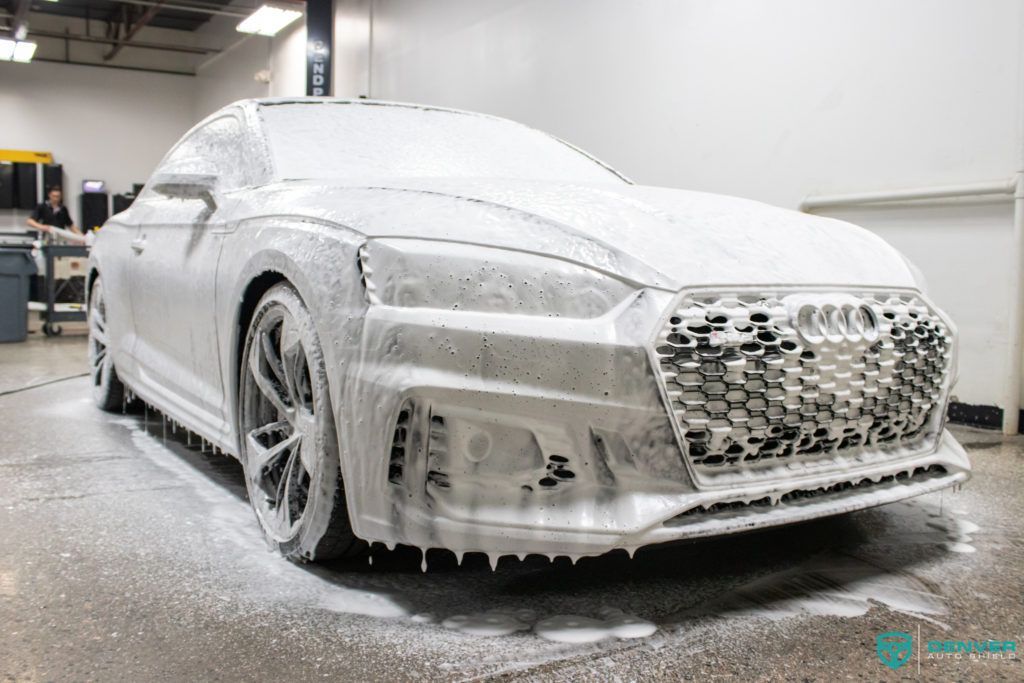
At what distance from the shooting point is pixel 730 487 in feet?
6.37

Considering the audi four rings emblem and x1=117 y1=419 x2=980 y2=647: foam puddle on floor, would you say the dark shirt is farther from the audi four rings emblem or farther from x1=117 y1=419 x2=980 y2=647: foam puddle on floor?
the audi four rings emblem

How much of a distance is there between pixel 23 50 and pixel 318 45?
8.20 metres

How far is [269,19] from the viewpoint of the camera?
13.8 meters

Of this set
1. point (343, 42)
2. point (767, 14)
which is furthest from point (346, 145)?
point (343, 42)

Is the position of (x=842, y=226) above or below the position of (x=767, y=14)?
below

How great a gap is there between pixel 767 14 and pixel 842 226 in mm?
3650

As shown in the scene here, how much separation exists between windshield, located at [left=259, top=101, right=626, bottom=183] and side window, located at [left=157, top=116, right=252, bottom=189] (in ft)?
0.44

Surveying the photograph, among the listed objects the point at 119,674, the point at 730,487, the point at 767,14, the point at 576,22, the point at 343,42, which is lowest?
the point at 119,674

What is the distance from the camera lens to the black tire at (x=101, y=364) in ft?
15.2

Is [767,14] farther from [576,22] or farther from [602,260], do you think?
[602,260]

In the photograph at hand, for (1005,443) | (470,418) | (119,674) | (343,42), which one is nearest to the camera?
(119,674)

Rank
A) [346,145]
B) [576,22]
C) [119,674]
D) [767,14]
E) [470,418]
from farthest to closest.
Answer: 1. [576,22]
2. [767,14]
3. [346,145]
4. [470,418]
5. [119,674]

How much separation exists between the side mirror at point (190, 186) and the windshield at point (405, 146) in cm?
26

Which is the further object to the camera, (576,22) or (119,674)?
(576,22)
